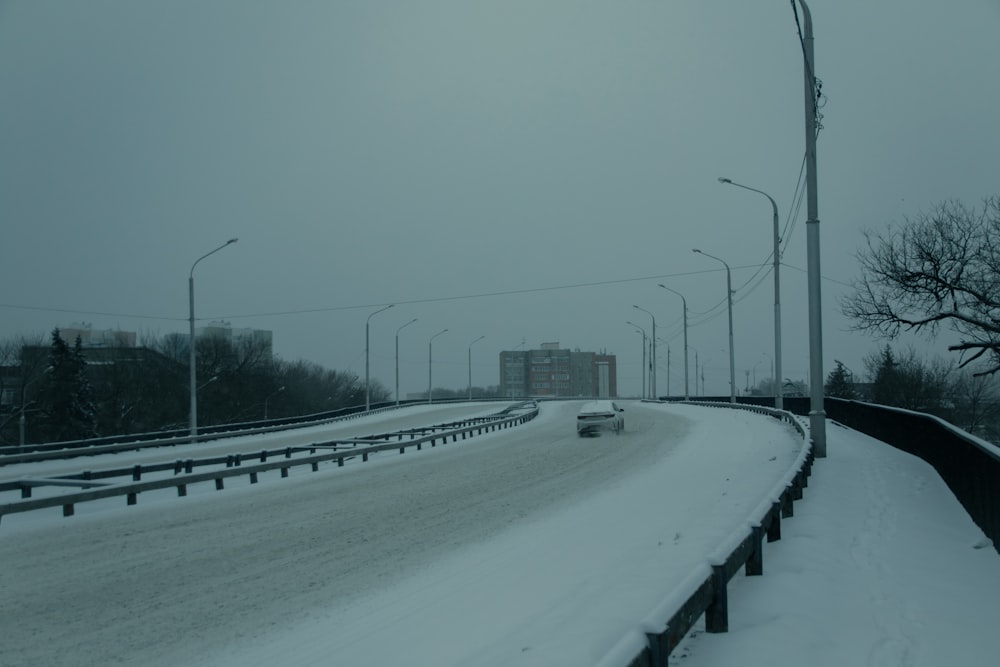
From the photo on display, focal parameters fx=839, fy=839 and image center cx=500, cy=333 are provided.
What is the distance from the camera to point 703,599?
20.5ft

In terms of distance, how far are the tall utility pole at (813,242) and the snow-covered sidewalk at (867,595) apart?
24.1ft

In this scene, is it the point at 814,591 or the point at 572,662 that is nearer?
the point at 572,662

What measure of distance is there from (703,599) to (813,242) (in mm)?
15808

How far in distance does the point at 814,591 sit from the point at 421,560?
496 centimetres

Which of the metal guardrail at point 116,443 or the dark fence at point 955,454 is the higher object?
the dark fence at point 955,454

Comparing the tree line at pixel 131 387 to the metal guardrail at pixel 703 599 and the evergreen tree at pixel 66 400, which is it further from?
the metal guardrail at pixel 703 599

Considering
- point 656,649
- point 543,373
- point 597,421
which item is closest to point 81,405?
point 597,421

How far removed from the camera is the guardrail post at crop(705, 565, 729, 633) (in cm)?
656

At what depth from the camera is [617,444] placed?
29.6 m

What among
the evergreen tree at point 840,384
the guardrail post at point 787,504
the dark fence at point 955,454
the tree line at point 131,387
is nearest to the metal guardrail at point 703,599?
the guardrail post at point 787,504

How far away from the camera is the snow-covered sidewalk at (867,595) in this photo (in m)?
6.26

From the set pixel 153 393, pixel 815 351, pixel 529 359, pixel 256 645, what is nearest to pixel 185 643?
pixel 256 645

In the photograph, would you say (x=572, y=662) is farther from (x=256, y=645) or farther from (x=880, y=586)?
(x=880, y=586)

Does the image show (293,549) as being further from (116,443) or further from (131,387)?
(131,387)
